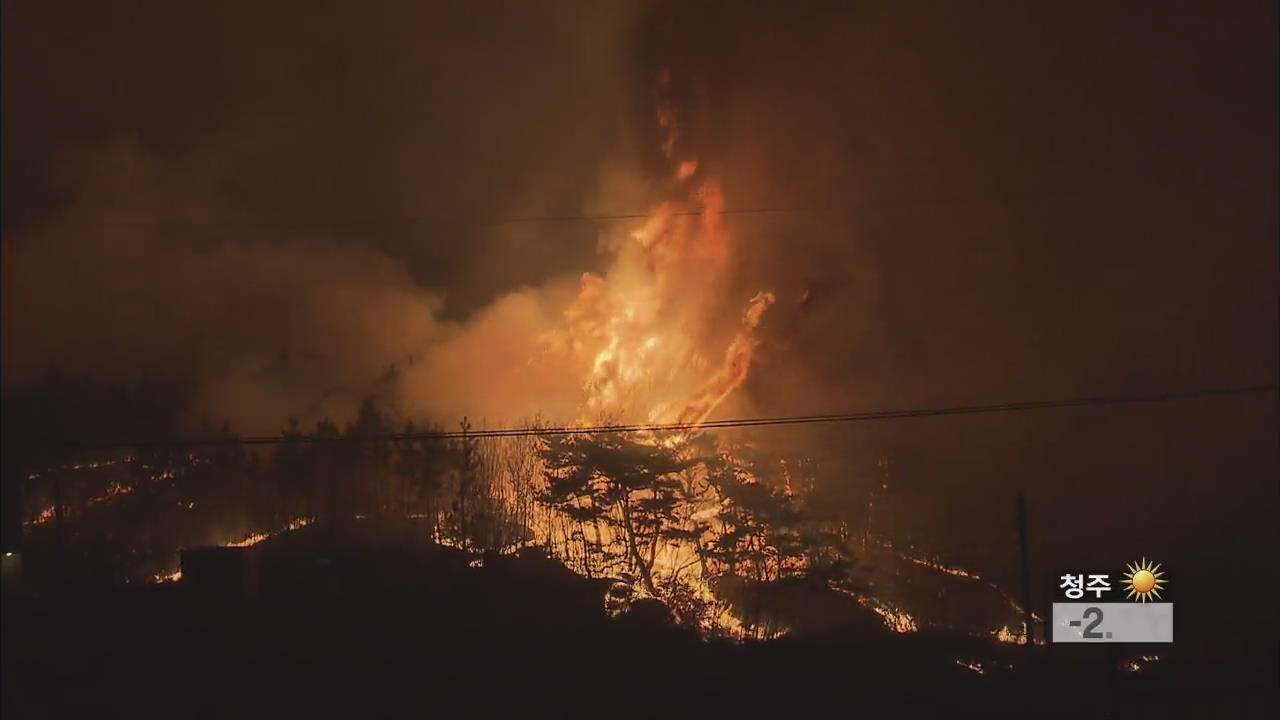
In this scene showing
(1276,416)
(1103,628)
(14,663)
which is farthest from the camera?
(1276,416)

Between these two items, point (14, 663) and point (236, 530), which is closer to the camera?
point (14, 663)

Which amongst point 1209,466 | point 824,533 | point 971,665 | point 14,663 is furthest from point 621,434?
point 1209,466

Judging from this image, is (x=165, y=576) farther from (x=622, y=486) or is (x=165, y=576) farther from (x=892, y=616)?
(x=892, y=616)

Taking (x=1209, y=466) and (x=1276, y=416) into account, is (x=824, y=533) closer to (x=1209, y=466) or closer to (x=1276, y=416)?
(x=1209, y=466)
